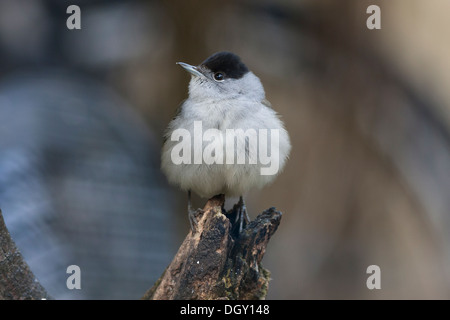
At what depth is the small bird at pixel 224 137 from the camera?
183 inches

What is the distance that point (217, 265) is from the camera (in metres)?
3.82

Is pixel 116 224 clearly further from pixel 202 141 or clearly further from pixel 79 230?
pixel 202 141

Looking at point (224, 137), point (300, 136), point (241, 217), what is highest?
point (300, 136)

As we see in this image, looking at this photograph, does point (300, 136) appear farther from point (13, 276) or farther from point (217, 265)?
point (13, 276)

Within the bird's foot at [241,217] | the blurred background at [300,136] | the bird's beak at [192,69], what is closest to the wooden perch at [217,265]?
the bird's foot at [241,217]

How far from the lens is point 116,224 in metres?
7.14

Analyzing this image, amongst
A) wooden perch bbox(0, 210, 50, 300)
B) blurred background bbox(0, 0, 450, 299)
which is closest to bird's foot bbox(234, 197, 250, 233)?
wooden perch bbox(0, 210, 50, 300)

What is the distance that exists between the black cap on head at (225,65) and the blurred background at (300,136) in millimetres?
2609

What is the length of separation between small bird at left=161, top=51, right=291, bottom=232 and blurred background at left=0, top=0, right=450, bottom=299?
241cm

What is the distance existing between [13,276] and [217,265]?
1.43 metres

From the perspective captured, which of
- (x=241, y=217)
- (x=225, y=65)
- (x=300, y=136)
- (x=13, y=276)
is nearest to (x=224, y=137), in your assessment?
(x=241, y=217)

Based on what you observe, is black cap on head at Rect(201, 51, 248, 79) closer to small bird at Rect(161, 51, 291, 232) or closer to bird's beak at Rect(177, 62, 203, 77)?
small bird at Rect(161, 51, 291, 232)

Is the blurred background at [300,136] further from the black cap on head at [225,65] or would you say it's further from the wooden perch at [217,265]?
the wooden perch at [217,265]

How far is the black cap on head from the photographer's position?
525 centimetres
